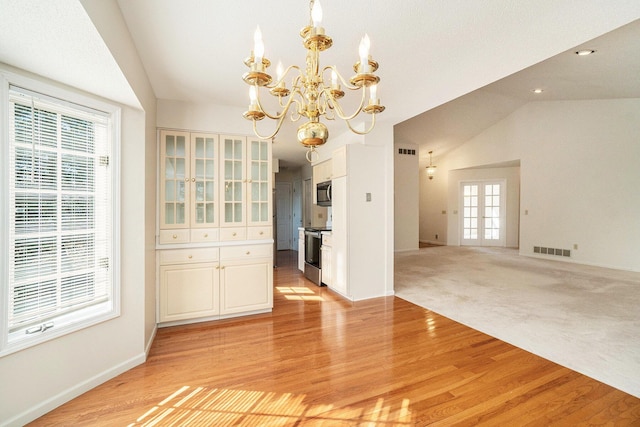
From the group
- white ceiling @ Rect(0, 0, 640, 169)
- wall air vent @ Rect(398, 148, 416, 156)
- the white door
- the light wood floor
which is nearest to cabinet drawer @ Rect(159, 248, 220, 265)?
the light wood floor

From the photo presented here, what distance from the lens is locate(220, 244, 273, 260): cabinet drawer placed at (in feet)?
10.4

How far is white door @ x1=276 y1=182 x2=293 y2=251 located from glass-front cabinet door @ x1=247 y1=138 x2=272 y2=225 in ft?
16.8

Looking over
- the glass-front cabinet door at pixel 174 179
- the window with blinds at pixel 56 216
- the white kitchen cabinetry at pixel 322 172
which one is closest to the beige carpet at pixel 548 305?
the white kitchen cabinetry at pixel 322 172

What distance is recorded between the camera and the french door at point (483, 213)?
877 cm

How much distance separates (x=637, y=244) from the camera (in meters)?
5.47

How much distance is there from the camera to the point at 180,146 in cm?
311

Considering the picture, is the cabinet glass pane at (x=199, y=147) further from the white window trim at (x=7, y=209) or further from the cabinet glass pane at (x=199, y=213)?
the white window trim at (x=7, y=209)

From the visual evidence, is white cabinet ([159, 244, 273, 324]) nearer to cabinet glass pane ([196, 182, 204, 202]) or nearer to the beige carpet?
cabinet glass pane ([196, 182, 204, 202])

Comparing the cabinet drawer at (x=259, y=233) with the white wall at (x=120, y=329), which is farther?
the cabinet drawer at (x=259, y=233)

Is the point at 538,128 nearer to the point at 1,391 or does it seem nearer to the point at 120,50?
the point at 120,50

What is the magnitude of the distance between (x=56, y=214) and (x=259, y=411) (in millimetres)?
1878

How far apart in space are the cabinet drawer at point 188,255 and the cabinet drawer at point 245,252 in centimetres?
9

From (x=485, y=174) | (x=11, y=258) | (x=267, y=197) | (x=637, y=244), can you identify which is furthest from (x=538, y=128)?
(x=11, y=258)

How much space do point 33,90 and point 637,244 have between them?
9104mm
